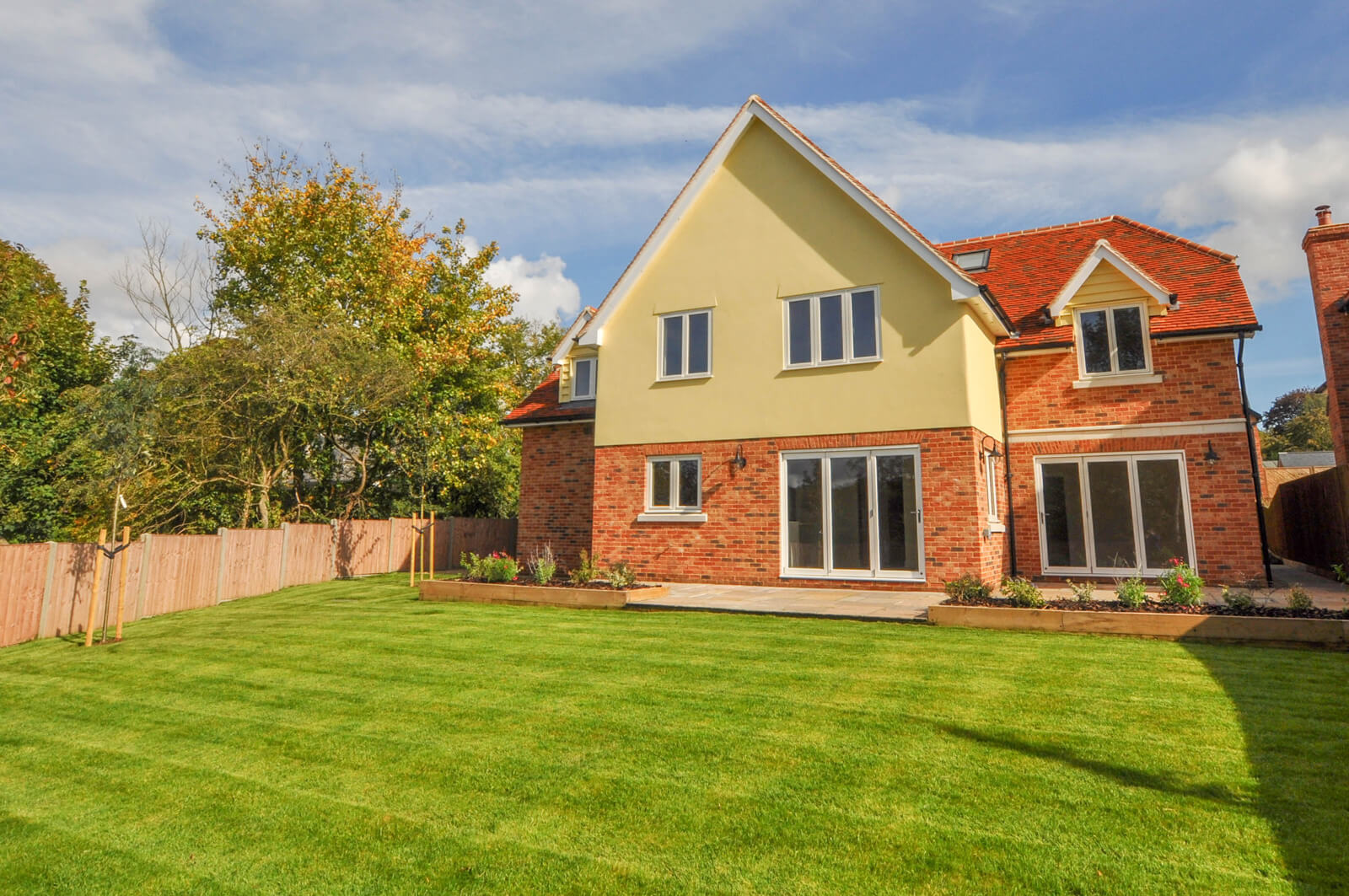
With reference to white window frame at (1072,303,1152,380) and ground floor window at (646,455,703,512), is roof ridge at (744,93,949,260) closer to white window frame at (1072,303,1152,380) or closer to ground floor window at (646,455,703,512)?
white window frame at (1072,303,1152,380)

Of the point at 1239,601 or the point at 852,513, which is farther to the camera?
the point at 852,513

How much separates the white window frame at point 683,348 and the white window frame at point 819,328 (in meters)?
1.66

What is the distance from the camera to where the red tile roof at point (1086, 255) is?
14.7m

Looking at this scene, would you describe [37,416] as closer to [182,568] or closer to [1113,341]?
[182,568]

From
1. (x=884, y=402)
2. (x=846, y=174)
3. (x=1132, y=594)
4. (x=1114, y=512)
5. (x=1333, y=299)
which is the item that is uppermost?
(x=846, y=174)

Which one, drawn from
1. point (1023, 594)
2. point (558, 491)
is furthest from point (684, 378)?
point (1023, 594)

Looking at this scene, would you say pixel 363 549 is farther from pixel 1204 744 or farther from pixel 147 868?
pixel 1204 744

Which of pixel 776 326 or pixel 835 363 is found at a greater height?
pixel 776 326

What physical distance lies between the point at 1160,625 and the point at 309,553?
19.1 m

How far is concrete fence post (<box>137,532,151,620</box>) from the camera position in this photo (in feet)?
48.0

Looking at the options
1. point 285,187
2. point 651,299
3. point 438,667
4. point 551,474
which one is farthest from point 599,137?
point 285,187

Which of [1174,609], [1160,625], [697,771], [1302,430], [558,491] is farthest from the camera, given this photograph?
[1302,430]

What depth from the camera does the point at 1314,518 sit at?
661 inches

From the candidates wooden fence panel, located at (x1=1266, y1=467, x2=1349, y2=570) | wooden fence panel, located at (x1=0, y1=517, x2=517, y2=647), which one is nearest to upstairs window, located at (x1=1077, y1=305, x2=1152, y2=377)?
wooden fence panel, located at (x1=1266, y1=467, x2=1349, y2=570)
